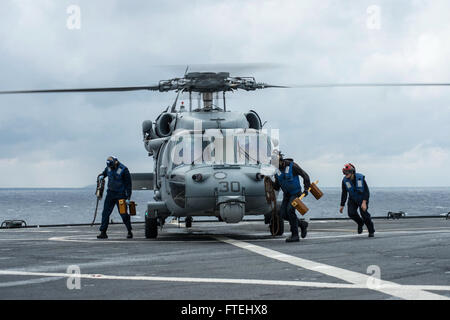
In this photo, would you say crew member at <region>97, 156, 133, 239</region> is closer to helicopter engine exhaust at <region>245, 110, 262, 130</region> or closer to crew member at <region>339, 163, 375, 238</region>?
helicopter engine exhaust at <region>245, 110, 262, 130</region>

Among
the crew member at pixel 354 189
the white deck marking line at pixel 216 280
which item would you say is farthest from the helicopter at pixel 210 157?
the white deck marking line at pixel 216 280

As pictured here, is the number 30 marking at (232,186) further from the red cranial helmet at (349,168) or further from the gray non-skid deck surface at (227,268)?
the red cranial helmet at (349,168)

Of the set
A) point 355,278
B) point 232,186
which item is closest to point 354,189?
point 232,186

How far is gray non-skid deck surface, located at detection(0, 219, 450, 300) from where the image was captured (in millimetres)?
6746

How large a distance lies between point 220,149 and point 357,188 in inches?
133

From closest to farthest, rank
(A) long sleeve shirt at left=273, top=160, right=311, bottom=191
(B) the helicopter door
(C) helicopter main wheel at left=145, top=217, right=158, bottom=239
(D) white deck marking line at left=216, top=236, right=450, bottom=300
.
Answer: (D) white deck marking line at left=216, top=236, right=450, bottom=300
(A) long sleeve shirt at left=273, top=160, right=311, bottom=191
(C) helicopter main wheel at left=145, top=217, right=158, bottom=239
(B) the helicopter door

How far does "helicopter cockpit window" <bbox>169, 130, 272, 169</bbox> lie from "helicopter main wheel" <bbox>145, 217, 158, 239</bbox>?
1.67 metres

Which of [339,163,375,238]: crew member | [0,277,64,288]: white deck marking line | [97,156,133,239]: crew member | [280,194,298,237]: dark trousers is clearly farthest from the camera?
[97,156,133,239]: crew member

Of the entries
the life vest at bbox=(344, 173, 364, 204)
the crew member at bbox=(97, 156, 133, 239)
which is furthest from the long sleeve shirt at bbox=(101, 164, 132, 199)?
the life vest at bbox=(344, 173, 364, 204)

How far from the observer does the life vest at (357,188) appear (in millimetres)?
15750
